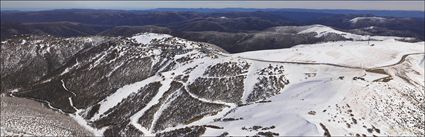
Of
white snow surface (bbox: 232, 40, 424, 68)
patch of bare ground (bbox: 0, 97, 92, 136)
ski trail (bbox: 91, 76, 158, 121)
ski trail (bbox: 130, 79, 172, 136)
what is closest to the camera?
patch of bare ground (bbox: 0, 97, 92, 136)

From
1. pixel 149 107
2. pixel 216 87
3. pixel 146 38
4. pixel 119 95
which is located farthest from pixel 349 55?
pixel 146 38

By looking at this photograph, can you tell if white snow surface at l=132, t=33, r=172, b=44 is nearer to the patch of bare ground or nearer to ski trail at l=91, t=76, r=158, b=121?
ski trail at l=91, t=76, r=158, b=121

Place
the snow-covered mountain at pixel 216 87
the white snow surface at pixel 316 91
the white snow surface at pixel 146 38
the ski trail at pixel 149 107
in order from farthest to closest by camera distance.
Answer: the white snow surface at pixel 146 38, the ski trail at pixel 149 107, the snow-covered mountain at pixel 216 87, the white snow surface at pixel 316 91

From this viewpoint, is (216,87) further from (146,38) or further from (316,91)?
(146,38)

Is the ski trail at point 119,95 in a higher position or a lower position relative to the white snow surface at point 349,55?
lower

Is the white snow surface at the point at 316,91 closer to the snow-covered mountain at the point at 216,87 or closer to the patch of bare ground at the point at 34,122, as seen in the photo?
the snow-covered mountain at the point at 216,87

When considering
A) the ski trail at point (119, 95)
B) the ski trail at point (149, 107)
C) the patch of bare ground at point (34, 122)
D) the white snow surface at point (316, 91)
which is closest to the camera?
the white snow surface at point (316, 91)

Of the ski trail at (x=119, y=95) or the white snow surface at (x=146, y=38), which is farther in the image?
the white snow surface at (x=146, y=38)

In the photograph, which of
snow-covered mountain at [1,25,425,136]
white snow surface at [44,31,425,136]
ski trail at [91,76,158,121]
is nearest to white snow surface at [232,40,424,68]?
white snow surface at [44,31,425,136]

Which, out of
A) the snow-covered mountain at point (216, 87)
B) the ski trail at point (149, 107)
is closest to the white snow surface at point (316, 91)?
the ski trail at point (149, 107)
